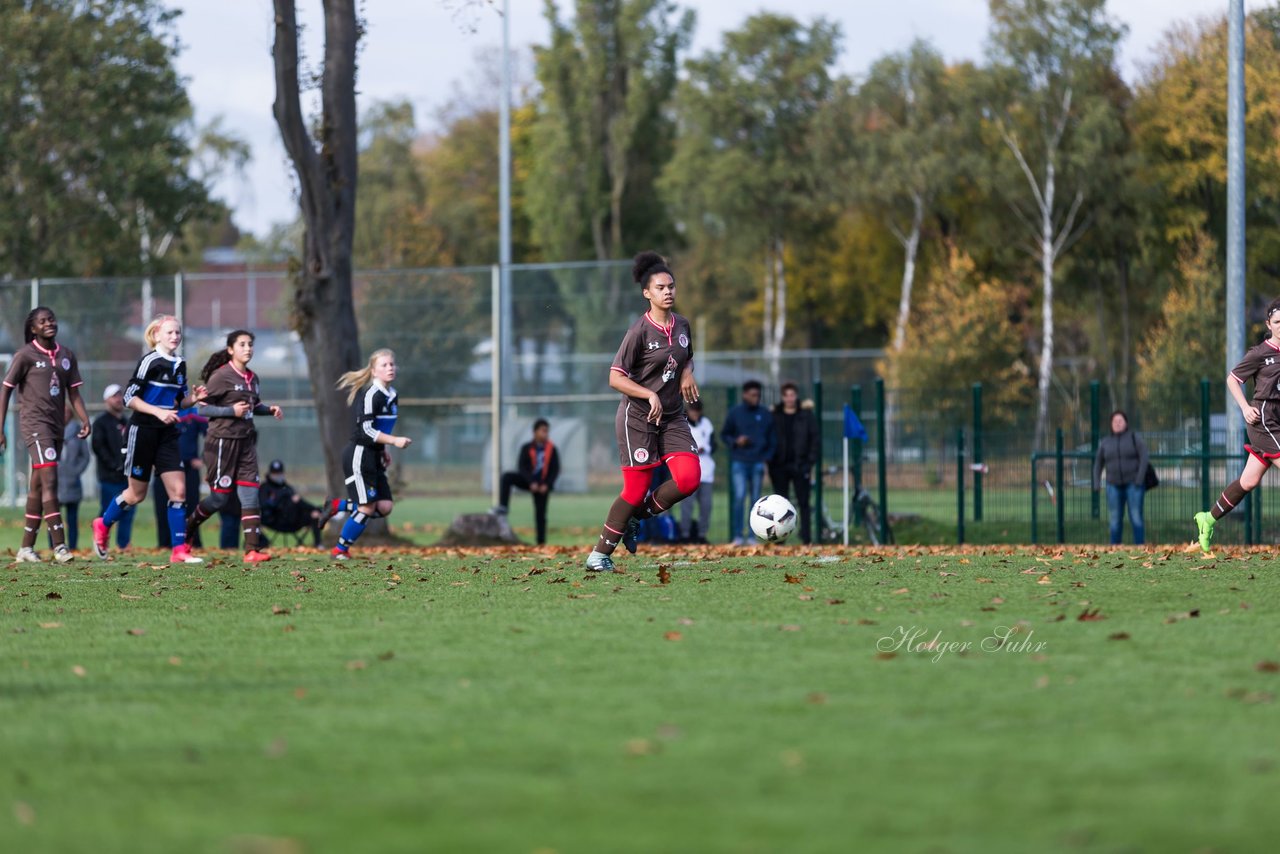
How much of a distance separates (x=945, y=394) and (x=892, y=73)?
35.6 meters

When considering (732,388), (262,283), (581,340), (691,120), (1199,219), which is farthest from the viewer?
(691,120)

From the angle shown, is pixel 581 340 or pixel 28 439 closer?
pixel 28 439

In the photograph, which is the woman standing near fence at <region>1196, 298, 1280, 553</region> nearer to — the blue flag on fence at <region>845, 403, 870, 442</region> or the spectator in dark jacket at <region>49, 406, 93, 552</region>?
the blue flag on fence at <region>845, 403, 870, 442</region>

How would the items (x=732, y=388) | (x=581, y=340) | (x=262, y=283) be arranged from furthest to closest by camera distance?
(x=262, y=283) → (x=581, y=340) → (x=732, y=388)

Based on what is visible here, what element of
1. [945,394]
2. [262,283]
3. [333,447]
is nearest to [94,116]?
[262,283]

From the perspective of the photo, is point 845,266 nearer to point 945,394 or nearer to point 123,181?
point 123,181

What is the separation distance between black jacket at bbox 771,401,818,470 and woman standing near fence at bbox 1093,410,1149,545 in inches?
130

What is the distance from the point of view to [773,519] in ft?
43.9

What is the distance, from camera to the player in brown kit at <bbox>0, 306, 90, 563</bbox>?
13484 mm

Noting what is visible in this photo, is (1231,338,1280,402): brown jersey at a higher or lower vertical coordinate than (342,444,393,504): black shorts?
higher

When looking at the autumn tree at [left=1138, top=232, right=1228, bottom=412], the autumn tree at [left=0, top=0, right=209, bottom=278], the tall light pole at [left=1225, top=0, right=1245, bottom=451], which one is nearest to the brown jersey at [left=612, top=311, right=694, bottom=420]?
the tall light pole at [left=1225, top=0, right=1245, bottom=451]

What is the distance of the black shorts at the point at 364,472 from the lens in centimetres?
1419

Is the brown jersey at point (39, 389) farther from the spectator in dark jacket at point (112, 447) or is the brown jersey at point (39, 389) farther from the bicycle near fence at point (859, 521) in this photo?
the bicycle near fence at point (859, 521)

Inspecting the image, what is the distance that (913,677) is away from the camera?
6.22 metres
